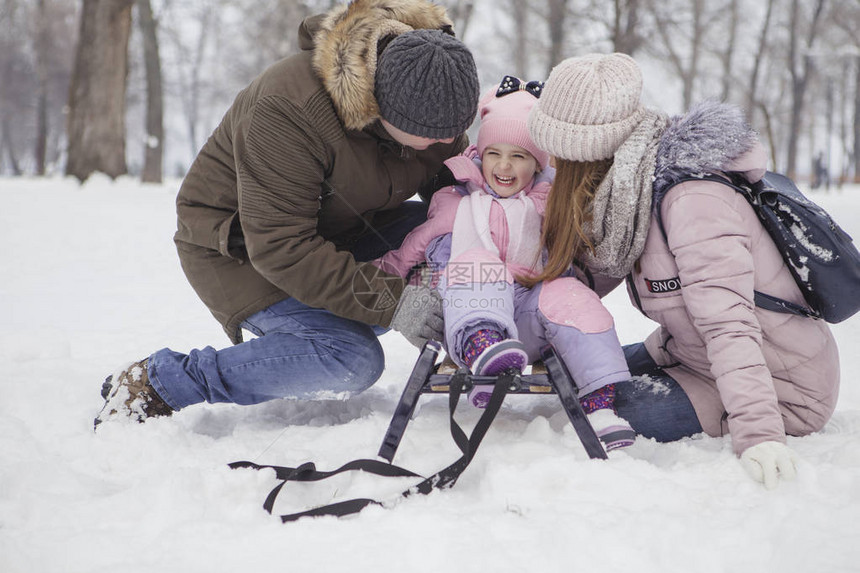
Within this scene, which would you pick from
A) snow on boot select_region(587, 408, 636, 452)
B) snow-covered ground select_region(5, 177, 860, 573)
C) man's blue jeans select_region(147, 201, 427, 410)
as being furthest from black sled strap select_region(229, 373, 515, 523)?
man's blue jeans select_region(147, 201, 427, 410)

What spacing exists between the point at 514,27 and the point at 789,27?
6649 millimetres

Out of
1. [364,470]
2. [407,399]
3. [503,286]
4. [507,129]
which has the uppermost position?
[507,129]

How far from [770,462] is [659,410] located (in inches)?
16.5

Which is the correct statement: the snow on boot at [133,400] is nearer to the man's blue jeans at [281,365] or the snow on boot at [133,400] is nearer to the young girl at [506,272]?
the man's blue jeans at [281,365]

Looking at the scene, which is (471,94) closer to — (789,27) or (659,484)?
(659,484)

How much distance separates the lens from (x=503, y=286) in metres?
1.83

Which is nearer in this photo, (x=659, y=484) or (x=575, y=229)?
(x=659, y=484)

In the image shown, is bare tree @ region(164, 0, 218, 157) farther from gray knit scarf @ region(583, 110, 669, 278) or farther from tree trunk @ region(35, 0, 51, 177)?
gray knit scarf @ region(583, 110, 669, 278)

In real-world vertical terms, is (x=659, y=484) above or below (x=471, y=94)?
below

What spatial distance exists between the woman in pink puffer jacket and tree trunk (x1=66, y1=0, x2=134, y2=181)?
7873 mm

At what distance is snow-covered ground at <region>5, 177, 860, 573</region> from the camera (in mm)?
1278

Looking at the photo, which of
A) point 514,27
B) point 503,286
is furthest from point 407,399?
point 514,27

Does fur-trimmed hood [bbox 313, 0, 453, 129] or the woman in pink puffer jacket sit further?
fur-trimmed hood [bbox 313, 0, 453, 129]

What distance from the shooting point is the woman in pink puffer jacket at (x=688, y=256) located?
158cm
